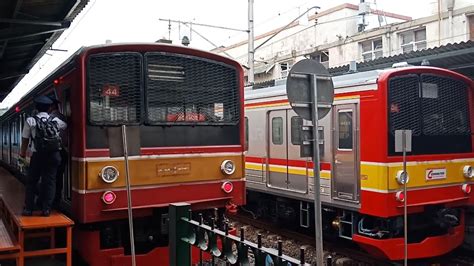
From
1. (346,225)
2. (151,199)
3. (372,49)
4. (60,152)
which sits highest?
A: (372,49)

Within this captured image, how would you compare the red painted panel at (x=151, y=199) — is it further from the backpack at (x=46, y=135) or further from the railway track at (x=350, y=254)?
the railway track at (x=350, y=254)

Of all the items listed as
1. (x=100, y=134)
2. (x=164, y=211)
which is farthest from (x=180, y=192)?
(x=100, y=134)

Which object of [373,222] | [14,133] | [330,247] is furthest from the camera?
[14,133]

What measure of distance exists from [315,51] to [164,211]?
920 inches

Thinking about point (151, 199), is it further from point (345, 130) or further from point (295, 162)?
point (295, 162)

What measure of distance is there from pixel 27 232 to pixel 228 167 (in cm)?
267

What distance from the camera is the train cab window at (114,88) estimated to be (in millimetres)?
5723

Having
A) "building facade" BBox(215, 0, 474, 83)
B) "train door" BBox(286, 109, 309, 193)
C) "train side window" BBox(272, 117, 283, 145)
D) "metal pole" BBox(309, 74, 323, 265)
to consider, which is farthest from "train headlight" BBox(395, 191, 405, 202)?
"building facade" BBox(215, 0, 474, 83)

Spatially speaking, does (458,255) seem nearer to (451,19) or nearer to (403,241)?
(403,241)

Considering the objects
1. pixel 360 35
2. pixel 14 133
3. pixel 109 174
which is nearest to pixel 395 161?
pixel 109 174

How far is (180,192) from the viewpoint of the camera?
625 cm

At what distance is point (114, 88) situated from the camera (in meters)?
5.87

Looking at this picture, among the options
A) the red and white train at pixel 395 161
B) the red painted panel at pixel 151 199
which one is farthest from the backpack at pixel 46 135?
the red and white train at pixel 395 161

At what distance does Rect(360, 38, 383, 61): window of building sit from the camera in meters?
24.7
